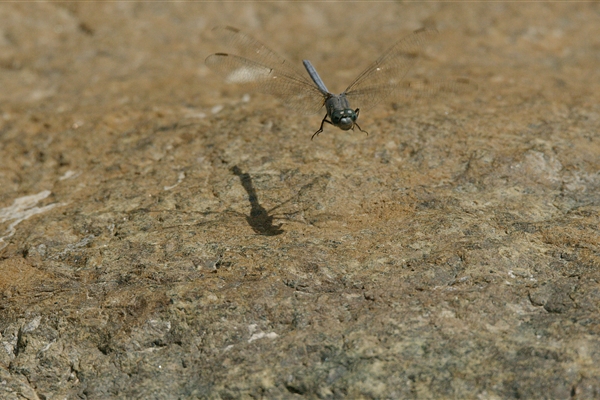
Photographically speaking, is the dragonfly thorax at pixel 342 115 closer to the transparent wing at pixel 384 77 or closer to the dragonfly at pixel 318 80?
the dragonfly at pixel 318 80

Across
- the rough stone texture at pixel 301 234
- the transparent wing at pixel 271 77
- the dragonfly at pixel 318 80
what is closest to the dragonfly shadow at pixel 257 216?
the rough stone texture at pixel 301 234

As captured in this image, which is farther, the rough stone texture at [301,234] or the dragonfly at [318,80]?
the dragonfly at [318,80]

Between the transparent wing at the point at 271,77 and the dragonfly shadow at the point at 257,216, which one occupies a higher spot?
the transparent wing at the point at 271,77

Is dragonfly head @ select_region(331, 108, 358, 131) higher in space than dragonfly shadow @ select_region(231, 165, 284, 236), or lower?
higher

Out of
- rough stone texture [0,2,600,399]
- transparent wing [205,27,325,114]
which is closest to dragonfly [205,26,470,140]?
transparent wing [205,27,325,114]

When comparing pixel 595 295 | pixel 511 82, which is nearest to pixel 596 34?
pixel 511 82

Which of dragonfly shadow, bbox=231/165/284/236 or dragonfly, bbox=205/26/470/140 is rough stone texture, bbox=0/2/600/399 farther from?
dragonfly, bbox=205/26/470/140

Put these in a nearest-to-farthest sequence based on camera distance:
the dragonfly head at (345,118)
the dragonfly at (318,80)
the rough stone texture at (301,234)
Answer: the rough stone texture at (301,234) < the dragonfly head at (345,118) < the dragonfly at (318,80)
